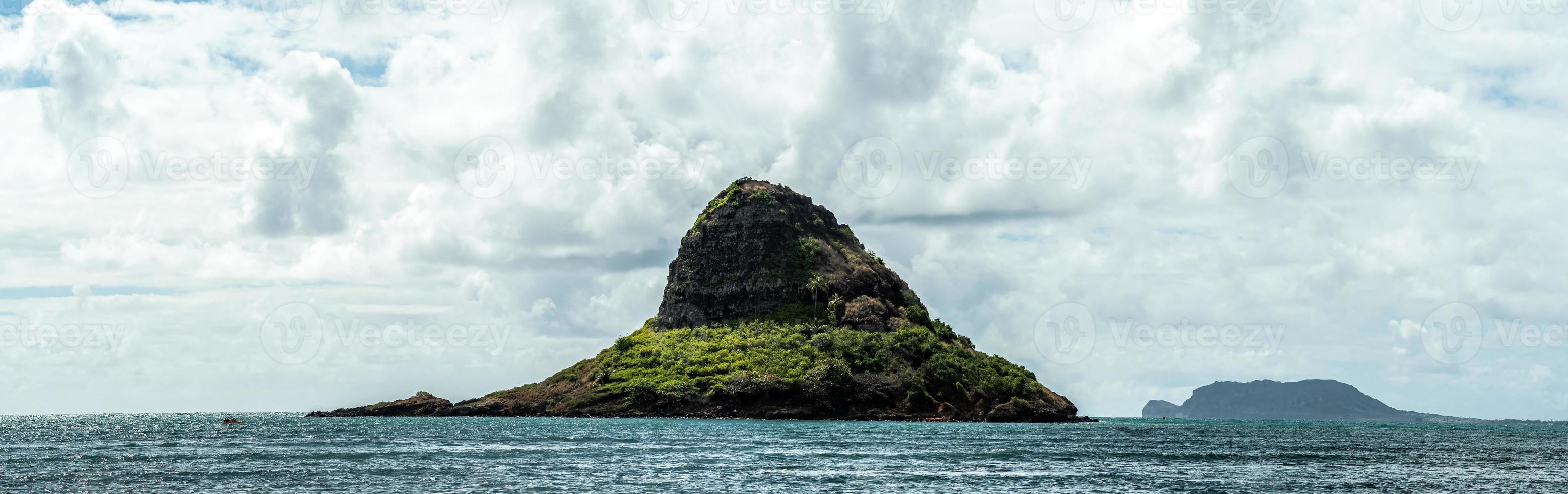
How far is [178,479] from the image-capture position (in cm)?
7294

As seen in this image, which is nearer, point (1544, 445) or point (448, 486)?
point (448, 486)

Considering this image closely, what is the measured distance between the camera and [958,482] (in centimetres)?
7550

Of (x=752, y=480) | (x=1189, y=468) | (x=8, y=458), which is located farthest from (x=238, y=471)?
(x=1189, y=468)

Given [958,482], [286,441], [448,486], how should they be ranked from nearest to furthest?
[448,486], [958,482], [286,441]

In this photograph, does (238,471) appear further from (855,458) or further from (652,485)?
(855,458)

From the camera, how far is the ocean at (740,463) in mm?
72500

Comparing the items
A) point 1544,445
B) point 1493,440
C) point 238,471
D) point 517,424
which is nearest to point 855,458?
point 238,471

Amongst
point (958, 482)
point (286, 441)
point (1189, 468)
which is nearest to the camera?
point (958, 482)

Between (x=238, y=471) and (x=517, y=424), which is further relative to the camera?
(x=517, y=424)

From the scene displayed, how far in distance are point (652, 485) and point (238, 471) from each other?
3242 centimetres

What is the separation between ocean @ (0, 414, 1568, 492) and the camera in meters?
72.5

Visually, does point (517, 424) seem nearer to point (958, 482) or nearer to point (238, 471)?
point (238, 471)

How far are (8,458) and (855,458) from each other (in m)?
73.8

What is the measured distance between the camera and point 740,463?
89.0 meters
